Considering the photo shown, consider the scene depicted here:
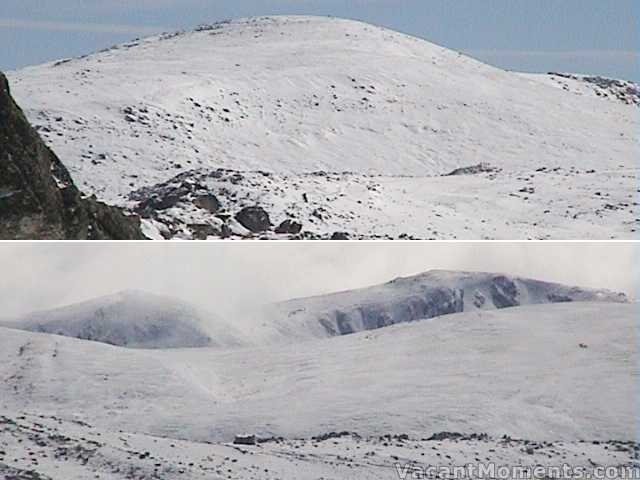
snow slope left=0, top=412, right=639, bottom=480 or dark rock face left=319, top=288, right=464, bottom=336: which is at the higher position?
dark rock face left=319, top=288, right=464, bottom=336

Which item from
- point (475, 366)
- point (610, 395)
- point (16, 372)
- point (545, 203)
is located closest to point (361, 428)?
point (475, 366)

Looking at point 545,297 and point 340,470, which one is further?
point 545,297

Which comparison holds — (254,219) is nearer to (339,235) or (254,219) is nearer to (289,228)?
(289,228)

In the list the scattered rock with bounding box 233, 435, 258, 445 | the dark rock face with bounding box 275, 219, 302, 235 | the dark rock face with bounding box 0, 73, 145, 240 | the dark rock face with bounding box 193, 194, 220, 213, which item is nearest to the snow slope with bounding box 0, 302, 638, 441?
the scattered rock with bounding box 233, 435, 258, 445

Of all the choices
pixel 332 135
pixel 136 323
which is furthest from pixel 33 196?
pixel 332 135

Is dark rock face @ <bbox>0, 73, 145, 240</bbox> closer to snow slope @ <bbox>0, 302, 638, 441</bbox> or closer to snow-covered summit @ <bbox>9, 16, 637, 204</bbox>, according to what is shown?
snow slope @ <bbox>0, 302, 638, 441</bbox>

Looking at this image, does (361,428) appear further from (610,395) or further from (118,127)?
(118,127)
